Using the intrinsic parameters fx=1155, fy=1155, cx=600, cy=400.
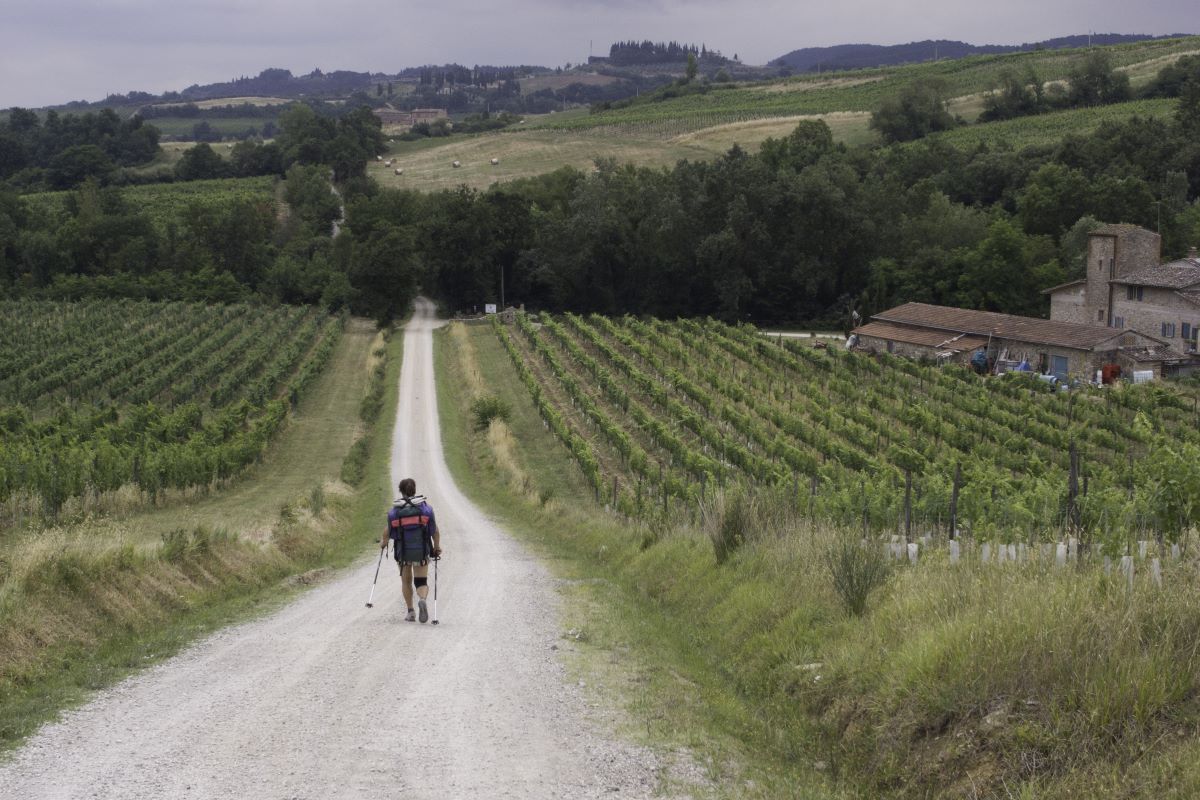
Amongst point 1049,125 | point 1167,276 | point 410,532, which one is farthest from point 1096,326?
point 1049,125

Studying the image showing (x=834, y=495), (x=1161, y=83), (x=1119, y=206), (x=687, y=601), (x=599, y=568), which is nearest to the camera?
(x=687, y=601)

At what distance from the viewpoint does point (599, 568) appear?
16938mm

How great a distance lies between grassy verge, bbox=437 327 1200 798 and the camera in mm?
6324

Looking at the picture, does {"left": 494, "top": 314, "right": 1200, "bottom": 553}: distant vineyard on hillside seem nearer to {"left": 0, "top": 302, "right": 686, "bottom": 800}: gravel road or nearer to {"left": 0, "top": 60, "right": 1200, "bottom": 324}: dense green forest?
{"left": 0, "top": 302, "right": 686, "bottom": 800}: gravel road

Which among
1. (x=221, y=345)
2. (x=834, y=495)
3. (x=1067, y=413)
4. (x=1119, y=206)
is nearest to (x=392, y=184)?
(x=221, y=345)

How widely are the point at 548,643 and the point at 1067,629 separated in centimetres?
462

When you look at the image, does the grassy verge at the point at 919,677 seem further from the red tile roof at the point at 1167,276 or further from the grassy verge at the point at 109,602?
the red tile roof at the point at 1167,276

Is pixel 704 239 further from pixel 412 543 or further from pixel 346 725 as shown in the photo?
pixel 346 725

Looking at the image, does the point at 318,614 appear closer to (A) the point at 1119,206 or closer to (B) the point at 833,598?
(B) the point at 833,598

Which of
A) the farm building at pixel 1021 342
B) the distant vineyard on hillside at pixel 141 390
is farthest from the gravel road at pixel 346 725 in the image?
the farm building at pixel 1021 342

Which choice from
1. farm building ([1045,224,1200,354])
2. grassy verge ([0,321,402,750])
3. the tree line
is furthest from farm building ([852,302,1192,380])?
grassy verge ([0,321,402,750])

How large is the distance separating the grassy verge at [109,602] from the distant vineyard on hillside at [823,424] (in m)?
7.67

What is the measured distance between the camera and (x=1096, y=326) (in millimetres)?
55031

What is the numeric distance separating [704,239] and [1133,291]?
2512cm
